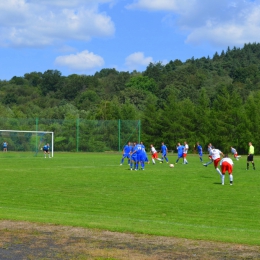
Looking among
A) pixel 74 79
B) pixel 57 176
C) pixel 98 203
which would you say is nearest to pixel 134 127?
pixel 57 176

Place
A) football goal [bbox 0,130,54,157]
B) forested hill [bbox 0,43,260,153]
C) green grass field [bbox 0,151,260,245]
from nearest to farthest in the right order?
green grass field [bbox 0,151,260,245], football goal [bbox 0,130,54,157], forested hill [bbox 0,43,260,153]

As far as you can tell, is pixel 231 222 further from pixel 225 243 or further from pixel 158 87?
pixel 158 87

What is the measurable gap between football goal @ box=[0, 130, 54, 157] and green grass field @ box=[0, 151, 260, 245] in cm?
3073

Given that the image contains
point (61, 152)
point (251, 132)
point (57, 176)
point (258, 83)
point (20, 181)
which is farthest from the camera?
point (258, 83)

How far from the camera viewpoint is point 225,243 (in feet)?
34.8

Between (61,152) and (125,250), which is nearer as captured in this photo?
(125,250)

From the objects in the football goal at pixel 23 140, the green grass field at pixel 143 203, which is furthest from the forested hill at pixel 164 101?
the green grass field at pixel 143 203

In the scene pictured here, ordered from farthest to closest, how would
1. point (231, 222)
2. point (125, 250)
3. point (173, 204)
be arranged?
1. point (173, 204)
2. point (231, 222)
3. point (125, 250)

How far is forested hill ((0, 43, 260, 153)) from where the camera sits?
254ft

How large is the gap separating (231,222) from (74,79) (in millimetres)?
135839

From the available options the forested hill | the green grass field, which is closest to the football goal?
the forested hill

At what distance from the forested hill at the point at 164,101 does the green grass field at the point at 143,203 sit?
4822 centimetres

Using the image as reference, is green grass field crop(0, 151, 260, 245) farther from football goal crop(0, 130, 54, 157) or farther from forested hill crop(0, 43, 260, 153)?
forested hill crop(0, 43, 260, 153)

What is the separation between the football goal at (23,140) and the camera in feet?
197
